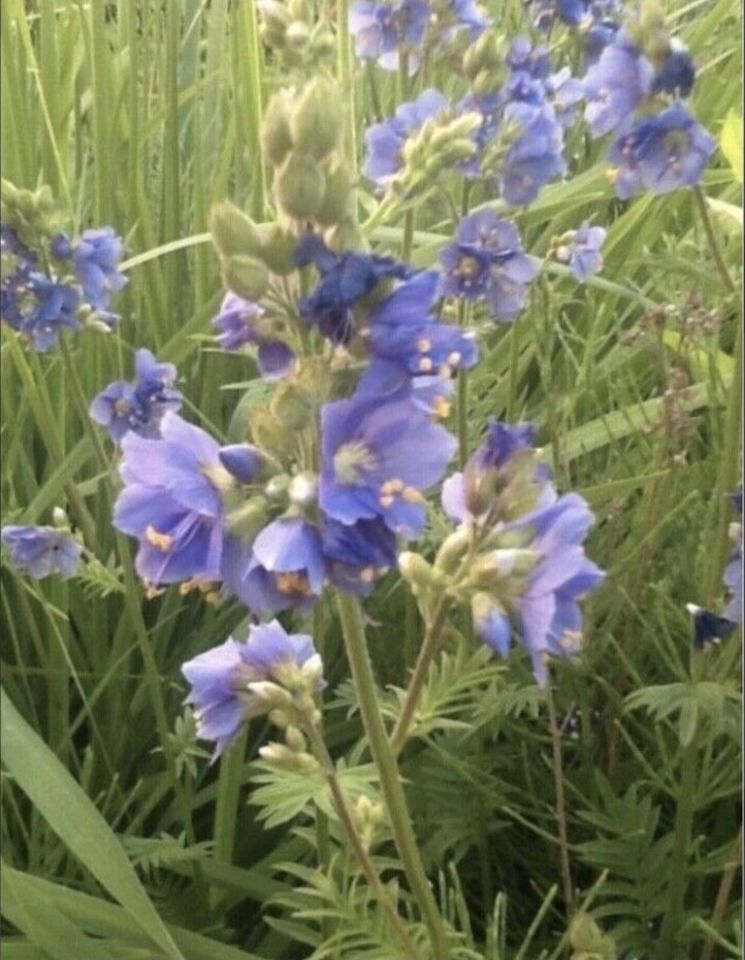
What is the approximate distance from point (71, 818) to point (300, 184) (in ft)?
1.08

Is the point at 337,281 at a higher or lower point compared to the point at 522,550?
higher

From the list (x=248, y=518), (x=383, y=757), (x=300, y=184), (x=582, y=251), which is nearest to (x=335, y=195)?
(x=300, y=184)

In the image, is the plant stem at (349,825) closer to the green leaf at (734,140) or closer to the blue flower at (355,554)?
the blue flower at (355,554)

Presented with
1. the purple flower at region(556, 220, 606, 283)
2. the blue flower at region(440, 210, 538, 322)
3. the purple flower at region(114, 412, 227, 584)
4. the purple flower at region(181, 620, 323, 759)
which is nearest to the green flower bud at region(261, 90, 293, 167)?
the purple flower at region(114, 412, 227, 584)

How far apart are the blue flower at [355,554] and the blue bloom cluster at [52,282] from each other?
0.42 m

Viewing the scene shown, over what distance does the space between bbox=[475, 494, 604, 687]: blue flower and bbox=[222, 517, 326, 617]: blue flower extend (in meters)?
0.07

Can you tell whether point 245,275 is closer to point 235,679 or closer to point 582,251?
point 235,679

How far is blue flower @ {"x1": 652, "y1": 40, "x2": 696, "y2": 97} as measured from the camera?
0.68 m

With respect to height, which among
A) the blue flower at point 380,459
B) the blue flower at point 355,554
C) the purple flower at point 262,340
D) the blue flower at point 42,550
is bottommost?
the blue flower at point 42,550

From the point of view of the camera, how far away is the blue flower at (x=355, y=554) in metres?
0.51

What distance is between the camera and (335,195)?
0.51m

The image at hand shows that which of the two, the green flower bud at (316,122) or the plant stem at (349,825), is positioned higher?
the green flower bud at (316,122)

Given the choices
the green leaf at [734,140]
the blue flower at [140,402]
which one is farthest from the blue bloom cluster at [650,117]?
the blue flower at [140,402]

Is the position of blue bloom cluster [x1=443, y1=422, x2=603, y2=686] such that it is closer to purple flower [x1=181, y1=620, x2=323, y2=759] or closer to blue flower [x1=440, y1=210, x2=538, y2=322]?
purple flower [x1=181, y1=620, x2=323, y2=759]
